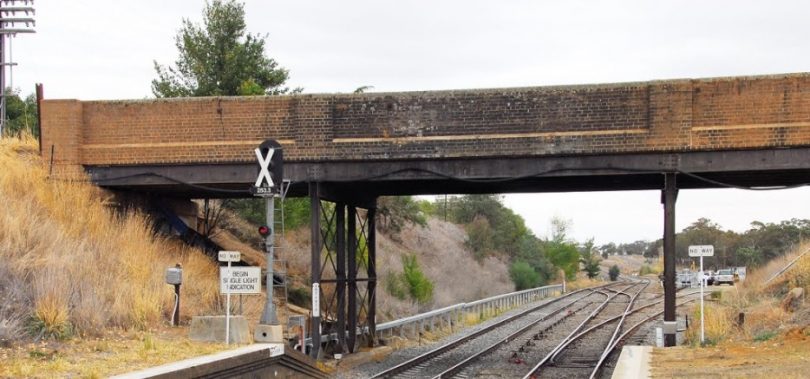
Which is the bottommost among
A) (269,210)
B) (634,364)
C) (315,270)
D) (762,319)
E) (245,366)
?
(762,319)

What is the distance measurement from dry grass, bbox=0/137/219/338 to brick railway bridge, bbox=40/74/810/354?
1.27 metres

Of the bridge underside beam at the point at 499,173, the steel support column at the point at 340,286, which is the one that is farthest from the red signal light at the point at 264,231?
the steel support column at the point at 340,286

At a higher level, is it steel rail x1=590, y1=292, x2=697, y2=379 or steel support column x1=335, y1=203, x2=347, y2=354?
steel support column x1=335, y1=203, x2=347, y2=354

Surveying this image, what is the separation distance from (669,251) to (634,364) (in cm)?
469

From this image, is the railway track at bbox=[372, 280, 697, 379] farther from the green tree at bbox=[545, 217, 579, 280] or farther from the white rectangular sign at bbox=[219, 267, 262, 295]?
the green tree at bbox=[545, 217, 579, 280]

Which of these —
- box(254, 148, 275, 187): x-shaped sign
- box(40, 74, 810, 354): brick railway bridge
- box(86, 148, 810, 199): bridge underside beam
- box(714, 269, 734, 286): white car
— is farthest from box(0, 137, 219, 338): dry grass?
box(714, 269, 734, 286): white car

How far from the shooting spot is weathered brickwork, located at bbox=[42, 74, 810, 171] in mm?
18531

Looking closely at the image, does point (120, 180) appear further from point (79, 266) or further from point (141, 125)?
point (79, 266)

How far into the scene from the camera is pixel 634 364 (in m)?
14.8

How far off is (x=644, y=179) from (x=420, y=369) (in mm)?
7013

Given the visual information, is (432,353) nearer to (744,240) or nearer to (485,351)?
(485,351)

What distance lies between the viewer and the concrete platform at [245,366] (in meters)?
11.0

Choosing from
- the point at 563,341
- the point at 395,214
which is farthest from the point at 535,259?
the point at 563,341

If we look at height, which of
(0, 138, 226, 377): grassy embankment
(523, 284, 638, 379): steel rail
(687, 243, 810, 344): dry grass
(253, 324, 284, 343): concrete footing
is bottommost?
(523, 284, 638, 379): steel rail
